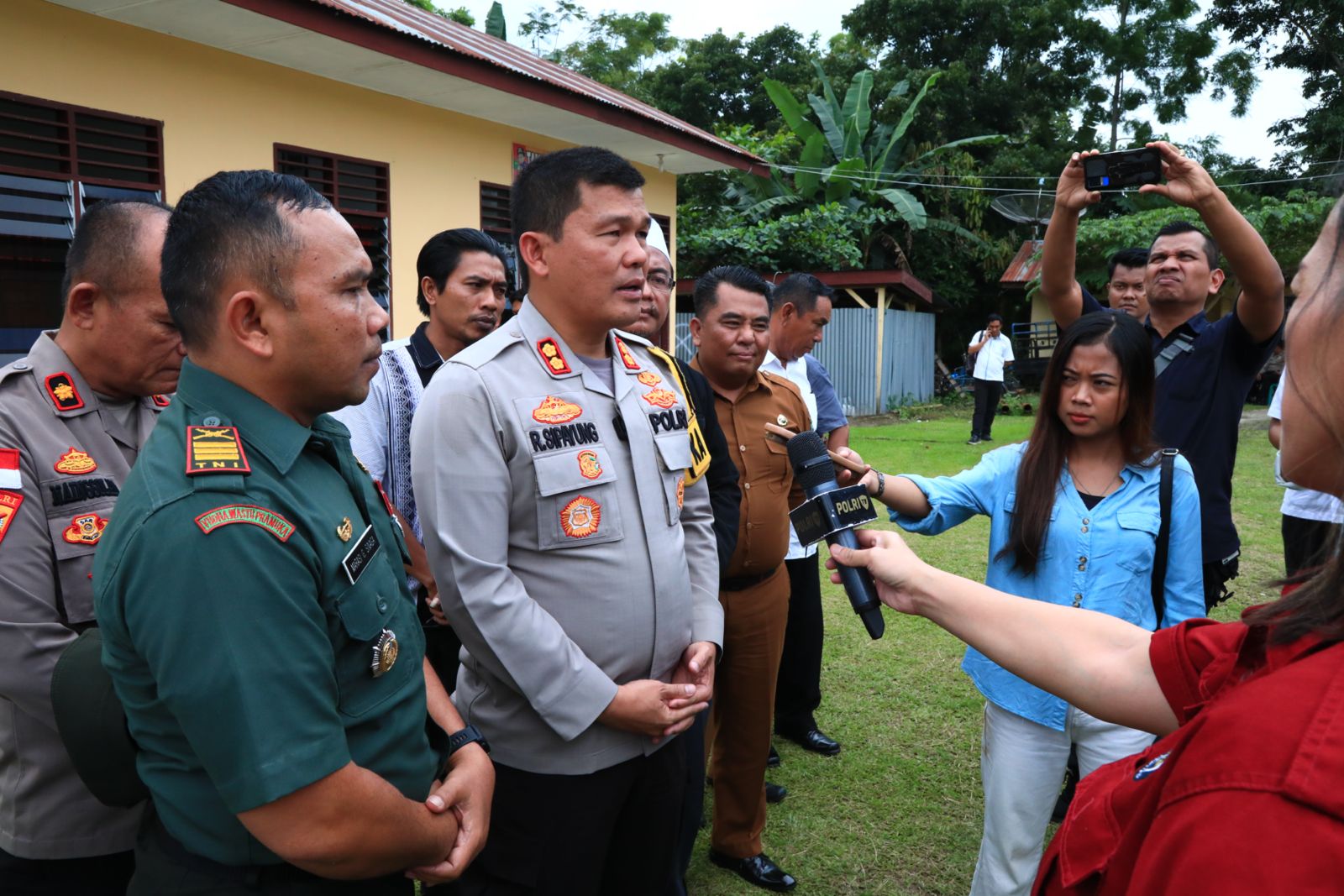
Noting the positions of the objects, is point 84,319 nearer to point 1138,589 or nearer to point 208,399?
point 208,399

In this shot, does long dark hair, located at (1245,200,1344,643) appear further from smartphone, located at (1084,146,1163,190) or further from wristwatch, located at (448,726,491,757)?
smartphone, located at (1084,146,1163,190)

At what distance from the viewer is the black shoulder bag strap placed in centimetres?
262

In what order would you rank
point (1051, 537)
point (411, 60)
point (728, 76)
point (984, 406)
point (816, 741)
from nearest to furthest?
point (1051, 537) < point (816, 741) < point (411, 60) < point (984, 406) < point (728, 76)

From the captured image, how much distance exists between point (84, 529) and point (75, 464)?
14 centimetres

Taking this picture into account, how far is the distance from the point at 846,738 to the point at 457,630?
110 inches

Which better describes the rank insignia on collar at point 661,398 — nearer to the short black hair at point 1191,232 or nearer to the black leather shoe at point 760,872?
the black leather shoe at point 760,872

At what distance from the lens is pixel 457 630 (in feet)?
7.02

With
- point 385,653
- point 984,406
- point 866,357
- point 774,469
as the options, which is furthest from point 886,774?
point 866,357

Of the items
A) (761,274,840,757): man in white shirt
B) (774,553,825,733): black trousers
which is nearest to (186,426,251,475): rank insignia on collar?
(761,274,840,757): man in white shirt

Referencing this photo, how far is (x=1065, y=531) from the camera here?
2639 millimetres

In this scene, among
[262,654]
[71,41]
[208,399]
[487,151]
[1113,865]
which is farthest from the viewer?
[487,151]

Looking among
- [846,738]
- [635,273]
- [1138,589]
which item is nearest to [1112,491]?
[1138,589]

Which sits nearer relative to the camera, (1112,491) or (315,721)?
(315,721)

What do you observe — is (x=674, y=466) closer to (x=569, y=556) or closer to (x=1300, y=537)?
(x=569, y=556)
